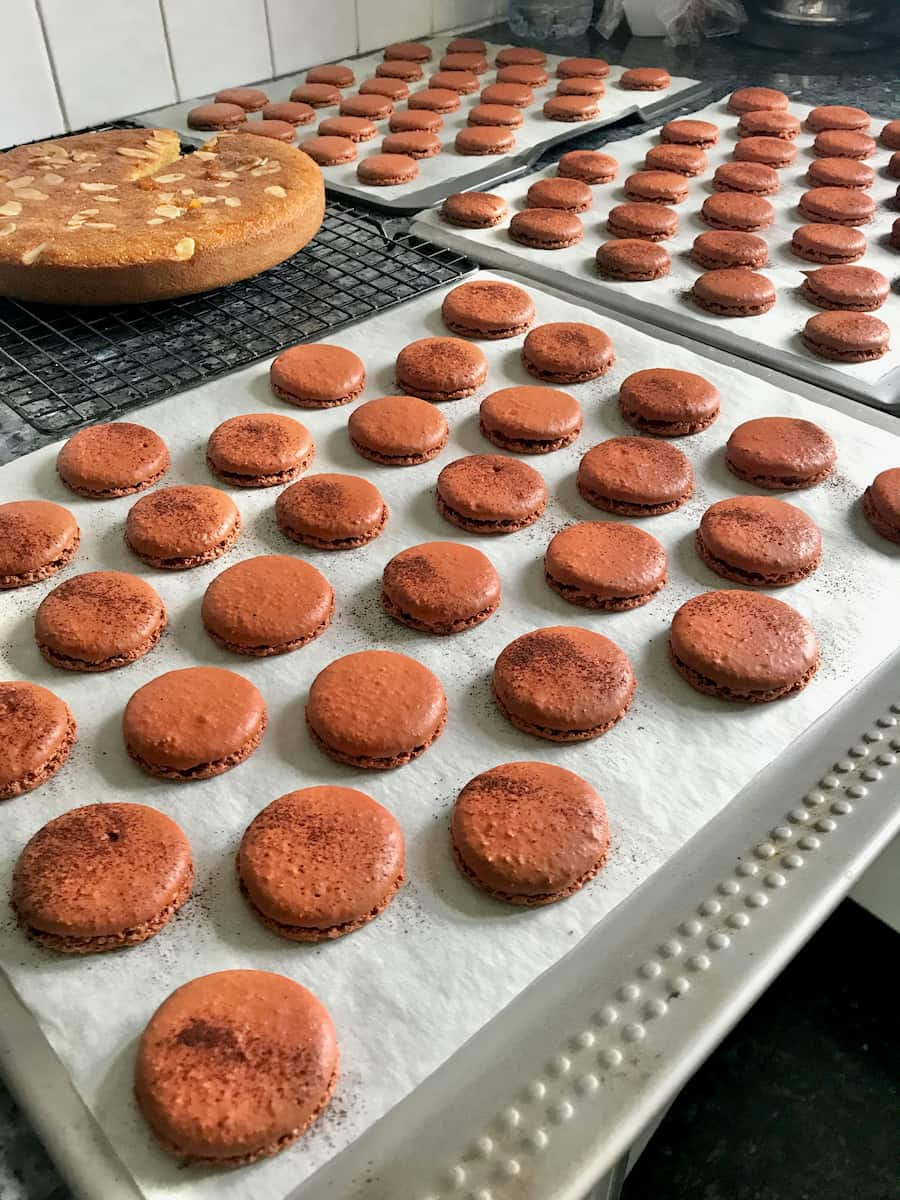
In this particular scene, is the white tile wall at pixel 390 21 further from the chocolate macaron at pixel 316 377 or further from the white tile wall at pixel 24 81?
the chocolate macaron at pixel 316 377

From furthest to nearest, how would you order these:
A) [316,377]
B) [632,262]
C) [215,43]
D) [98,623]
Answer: [215,43] → [632,262] → [316,377] → [98,623]

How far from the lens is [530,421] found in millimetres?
1164

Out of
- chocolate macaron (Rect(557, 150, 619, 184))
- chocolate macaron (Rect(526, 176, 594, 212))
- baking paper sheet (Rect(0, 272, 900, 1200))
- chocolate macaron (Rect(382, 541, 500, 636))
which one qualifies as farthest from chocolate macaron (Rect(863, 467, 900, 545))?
chocolate macaron (Rect(557, 150, 619, 184))

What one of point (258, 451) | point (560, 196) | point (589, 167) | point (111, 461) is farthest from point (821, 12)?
point (111, 461)

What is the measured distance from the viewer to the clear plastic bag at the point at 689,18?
2400 mm

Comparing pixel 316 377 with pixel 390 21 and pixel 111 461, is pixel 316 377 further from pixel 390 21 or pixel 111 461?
pixel 390 21

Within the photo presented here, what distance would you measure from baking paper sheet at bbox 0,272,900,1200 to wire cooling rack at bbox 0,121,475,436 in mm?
77

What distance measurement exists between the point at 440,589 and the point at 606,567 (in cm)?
16

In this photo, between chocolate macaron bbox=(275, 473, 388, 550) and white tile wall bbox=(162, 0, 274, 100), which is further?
white tile wall bbox=(162, 0, 274, 100)

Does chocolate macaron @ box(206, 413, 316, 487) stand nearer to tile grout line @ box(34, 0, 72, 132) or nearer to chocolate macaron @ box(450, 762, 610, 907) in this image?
chocolate macaron @ box(450, 762, 610, 907)

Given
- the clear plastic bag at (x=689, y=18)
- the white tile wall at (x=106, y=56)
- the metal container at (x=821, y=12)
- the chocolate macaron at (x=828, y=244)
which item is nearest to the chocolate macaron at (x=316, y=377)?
the chocolate macaron at (x=828, y=244)

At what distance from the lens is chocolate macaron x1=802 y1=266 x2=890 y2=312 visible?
138 centimetres

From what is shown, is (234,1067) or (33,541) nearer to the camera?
(234,1067)

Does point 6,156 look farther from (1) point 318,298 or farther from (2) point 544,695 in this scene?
(2) point 544,695
